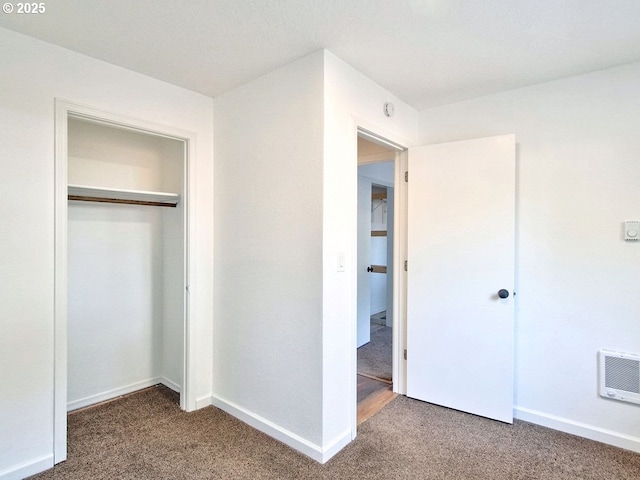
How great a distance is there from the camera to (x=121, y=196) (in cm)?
279

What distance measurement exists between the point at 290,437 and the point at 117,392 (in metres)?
1.68

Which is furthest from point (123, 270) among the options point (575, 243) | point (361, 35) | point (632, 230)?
point (632, 230)

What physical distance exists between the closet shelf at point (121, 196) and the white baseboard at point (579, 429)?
10.3 ft

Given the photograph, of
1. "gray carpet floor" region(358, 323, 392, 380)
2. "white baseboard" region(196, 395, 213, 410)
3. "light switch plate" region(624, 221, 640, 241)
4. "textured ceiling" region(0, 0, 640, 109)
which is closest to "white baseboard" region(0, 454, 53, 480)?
"white baseboard" region(196, 395, 213, 410)

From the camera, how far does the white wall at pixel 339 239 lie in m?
2.13

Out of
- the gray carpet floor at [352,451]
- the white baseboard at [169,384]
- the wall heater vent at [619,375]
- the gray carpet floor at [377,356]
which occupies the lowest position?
the gray carpet floor at [377,356]

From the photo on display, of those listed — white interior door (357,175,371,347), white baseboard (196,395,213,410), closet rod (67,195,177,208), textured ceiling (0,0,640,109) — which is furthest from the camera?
white interior door (357,175,371,347)

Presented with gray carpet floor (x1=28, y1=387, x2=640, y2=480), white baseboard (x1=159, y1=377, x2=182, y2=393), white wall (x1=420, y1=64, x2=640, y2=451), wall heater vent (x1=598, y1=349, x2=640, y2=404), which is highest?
white wall (x1=420, y1=64, x2=640, y2=451)

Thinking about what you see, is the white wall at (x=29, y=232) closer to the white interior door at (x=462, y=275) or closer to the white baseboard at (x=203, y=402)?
the white baseboard at (x=203, y=402)

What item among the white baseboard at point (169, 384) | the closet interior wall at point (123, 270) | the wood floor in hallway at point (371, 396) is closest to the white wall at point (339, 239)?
the wood floor in hallway at point (371, 396)

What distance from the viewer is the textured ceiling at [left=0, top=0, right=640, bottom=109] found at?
1716 millimetres

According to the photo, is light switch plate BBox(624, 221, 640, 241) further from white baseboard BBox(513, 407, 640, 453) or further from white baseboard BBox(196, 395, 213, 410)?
white baseboard BBox(196, 395, 213, 410)

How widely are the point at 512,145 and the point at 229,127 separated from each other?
2084 mm

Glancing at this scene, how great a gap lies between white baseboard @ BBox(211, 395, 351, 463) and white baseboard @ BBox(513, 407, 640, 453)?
136cm
